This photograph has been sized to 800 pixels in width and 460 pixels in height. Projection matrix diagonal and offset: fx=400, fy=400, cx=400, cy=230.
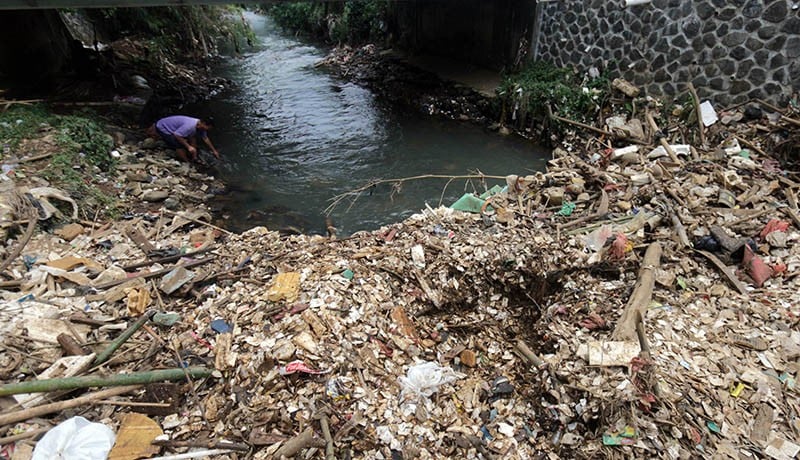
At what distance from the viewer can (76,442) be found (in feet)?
8.96

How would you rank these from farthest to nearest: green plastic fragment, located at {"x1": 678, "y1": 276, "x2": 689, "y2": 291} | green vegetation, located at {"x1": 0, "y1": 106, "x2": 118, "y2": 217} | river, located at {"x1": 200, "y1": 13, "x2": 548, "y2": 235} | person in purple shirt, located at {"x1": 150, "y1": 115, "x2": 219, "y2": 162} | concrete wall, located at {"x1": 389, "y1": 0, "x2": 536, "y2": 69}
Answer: concrete wall, located at {"x1": 389, "y1": 0, "x2": 536, "y2": 69}
person in purple shirt, located at {"x1": 150, "y1": 115, "x2": 219, "y2": 162}
river, located at {"x1": 200, "y1": 13, "x2": 548, "y2": 235}
green vegetation, located at {"x1": 0, "y1": 106, "x2": 118, "y2": 217}
green plastic fragment, located at {"x1": 678, "y1": 276, "x2": 689, "y2": 291}

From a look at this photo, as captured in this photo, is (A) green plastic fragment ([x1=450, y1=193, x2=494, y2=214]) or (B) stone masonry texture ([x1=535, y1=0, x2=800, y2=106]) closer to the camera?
(A) green plastic fragment ([x1=450, y1=193, x2=494, y2=214])

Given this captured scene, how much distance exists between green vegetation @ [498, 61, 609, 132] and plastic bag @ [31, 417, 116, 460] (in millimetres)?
9461

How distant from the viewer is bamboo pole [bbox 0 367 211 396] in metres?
2.90

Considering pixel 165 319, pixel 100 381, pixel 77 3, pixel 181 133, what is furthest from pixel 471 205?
pixel 77 3

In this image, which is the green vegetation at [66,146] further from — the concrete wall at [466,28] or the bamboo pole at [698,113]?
the concrete wall at [466,28]

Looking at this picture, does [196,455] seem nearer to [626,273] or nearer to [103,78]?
[626,273]

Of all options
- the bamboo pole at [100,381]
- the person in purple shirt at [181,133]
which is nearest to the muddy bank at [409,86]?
the person in purple shirt at [181,133]

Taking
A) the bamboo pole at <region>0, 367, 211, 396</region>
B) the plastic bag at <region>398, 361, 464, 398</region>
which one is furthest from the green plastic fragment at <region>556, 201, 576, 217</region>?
the bamboo pole at <region>0, 367, 211, 396</region>

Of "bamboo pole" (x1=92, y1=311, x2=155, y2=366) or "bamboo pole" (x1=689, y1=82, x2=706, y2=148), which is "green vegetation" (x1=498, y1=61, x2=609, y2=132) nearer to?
"bamboo pole" (x1=689, y1=82, x2=706, y2=148)

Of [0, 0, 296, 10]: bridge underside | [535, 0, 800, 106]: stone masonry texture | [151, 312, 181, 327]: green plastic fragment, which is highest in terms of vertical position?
[0, 0, 296, 10]: bridge underside

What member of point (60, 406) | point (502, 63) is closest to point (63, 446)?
point (60, 406)

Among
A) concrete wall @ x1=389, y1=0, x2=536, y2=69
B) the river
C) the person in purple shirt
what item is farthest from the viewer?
concrete wall @ x1=389, y1=0, x2=536, y2=69

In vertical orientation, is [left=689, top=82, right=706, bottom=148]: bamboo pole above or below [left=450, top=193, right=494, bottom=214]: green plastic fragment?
above
